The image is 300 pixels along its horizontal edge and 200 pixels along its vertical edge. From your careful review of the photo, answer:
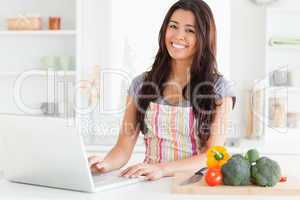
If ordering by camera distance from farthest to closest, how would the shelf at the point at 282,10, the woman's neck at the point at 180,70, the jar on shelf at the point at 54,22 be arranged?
the jar on shelf at the point at 54,22 → the shelf at the point at 282,10 → the woman's neck at the point at 180,70

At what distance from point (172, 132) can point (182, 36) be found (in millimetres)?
395

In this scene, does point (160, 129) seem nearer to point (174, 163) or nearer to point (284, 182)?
point (174, 163)

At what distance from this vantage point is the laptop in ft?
5.34

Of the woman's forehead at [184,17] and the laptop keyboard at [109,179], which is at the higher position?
the woman's forehead at [184,17]

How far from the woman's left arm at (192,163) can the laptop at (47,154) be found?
2.6 inches

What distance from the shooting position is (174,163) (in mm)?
2047

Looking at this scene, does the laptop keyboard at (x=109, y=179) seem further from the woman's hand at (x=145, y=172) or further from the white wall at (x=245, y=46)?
the white wall at (x=245, y=46)

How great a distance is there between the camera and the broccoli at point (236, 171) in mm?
1687

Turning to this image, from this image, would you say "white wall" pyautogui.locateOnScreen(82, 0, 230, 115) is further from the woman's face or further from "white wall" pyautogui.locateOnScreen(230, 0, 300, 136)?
the woman's face

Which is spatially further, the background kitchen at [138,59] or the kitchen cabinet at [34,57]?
the kitchen cabinet at [34,57]

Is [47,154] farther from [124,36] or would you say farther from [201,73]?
[124,36]

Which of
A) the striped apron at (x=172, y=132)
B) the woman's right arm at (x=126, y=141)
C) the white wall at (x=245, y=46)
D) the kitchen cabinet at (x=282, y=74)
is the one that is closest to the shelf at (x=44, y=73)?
the white wall at (x=245, y=46)

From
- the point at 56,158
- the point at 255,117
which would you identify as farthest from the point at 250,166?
the point at 255,117

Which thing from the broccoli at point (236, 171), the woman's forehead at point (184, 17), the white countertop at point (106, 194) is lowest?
the white countertop at point (106, 194)
